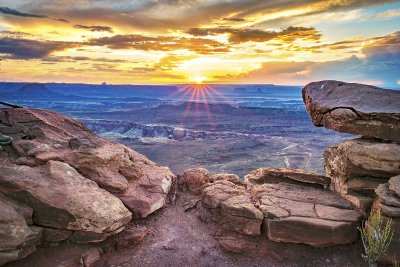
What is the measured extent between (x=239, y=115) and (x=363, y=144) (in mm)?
114713

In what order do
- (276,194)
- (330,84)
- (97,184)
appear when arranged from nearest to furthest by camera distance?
(97,184) < (276,194) < (330,84)

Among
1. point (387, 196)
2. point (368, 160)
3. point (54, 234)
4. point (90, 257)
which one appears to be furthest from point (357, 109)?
point (54, 234)

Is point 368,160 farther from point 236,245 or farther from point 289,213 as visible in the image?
point 236,245

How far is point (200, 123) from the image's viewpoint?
106 metres

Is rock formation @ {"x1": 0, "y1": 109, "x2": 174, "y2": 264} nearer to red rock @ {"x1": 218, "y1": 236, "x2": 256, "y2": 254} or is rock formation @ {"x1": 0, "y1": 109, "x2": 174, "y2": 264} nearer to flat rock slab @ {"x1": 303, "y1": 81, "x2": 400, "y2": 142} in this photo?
red rock @ {"x1": 218, "y1": 236, "x2": 256, "y2": 254}

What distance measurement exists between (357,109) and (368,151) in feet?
3.92

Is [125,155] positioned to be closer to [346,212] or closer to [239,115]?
[346,212]

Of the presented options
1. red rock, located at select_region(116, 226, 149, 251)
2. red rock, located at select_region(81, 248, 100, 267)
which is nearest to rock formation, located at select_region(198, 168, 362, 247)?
red rock, located at select_region(116, 226, 149, 251)

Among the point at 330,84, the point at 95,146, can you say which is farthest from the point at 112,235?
the point at 330,84

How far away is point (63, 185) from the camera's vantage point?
282 inches

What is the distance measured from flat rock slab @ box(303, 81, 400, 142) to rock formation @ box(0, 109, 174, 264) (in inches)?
186

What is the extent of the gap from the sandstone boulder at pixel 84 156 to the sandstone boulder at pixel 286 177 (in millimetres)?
2529

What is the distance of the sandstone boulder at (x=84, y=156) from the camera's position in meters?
8.03

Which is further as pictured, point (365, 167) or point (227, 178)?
point (227, 178)
